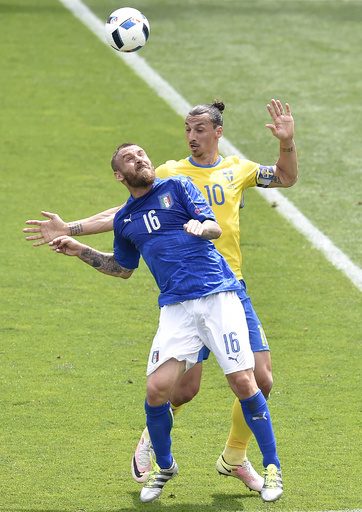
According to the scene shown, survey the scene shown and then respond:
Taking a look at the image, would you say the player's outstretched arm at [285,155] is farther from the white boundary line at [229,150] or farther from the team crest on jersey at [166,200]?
the white boundary line at [229,150]

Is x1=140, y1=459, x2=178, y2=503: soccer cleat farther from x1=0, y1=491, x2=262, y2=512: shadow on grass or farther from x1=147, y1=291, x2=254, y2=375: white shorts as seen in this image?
x1=147, y1=291, x2=254, y2=375: white shorts

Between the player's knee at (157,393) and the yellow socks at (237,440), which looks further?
the yellow socks at (237,440)

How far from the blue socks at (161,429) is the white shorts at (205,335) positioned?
0.27 metres

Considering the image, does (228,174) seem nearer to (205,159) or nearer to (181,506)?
(205,159)

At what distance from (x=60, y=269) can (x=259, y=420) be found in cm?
474

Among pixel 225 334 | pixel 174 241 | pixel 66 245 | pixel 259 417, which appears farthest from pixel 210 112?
pixel 259 417

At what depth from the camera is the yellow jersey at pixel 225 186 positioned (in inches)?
255

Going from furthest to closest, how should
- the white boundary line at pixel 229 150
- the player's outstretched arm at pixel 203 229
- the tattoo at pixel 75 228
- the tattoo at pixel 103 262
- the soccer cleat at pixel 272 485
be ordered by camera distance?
the white boundary line at pixel 229 150 < the tattoo at pixel 75 228 < the tattoo at pixel 103 262 < the soccer cleat at pixel 272 485 < the player's outstretched arm at pixel 203 229

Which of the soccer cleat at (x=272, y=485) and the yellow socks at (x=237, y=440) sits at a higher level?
the soccer cleat at (x=272, y=485)

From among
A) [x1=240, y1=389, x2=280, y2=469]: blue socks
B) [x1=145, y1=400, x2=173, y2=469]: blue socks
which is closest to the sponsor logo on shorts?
[x1=240, y1=389, x2=280, y2=469]: blue socks

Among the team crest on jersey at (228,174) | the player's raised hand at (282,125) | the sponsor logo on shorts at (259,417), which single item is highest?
the player's raised hand at (282,125)

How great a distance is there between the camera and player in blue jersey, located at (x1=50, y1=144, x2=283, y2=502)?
19.3 ft

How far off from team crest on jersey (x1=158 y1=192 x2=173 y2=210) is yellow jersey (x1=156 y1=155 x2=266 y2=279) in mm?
335

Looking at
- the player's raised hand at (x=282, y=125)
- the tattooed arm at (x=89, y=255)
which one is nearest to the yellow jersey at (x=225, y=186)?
the player's raised hand at (x=282, y=125)
